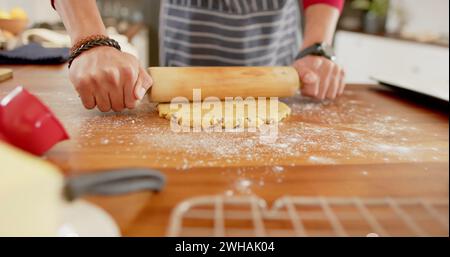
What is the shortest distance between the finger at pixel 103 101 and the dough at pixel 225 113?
88 mm

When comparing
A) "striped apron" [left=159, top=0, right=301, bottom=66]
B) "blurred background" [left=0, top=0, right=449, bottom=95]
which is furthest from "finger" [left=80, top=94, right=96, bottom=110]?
"blurred background" [left=0, top=0, right=449, bottom=95]

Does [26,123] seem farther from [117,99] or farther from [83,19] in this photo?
[83,19]

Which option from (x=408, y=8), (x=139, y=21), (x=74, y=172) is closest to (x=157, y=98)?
(x=74, y=172)

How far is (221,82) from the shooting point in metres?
0.81

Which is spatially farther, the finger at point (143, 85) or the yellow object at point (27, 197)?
the finger at point (143, 85)

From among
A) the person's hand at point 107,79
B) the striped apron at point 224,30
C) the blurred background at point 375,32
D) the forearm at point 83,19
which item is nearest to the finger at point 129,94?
the person's hand at point 107,79

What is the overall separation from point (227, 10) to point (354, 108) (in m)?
0.46

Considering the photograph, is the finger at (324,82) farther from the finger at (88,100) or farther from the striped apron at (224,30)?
the finger at (88,100)

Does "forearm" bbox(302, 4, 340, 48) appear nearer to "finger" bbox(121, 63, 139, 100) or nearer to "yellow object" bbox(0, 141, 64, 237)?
"finger" bbox(121, 63, 139, 100)

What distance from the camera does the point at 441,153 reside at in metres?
0.64

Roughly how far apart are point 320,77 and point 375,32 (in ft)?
8.31

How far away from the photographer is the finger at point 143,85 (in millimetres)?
716

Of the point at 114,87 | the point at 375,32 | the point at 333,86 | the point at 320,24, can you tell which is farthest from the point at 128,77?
the point at 375,32

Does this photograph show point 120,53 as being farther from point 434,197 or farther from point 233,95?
point 434,197
